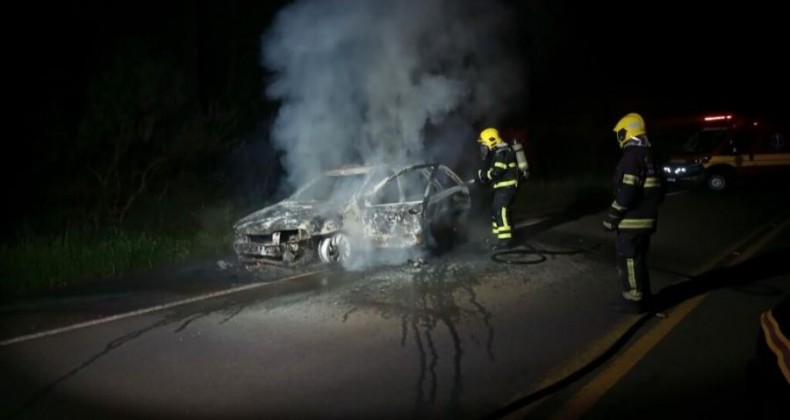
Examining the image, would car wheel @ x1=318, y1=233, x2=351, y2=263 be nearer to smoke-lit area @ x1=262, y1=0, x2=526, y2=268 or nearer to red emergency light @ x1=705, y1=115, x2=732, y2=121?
smoke-lit area @ x1=262, y1=0, x2=526, y2=268

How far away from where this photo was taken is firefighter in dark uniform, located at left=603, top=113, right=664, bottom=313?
21.0ft

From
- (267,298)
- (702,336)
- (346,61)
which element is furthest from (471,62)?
(702,336)

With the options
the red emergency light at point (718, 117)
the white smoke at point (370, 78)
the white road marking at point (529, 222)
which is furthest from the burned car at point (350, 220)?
the red emergency light at point (718, 117)

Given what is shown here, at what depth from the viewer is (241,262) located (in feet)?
31.7

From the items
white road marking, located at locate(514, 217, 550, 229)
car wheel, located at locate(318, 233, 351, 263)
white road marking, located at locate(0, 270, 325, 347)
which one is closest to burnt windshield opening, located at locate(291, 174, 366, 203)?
car wheel, located at locate(318, 233, 351, 263)

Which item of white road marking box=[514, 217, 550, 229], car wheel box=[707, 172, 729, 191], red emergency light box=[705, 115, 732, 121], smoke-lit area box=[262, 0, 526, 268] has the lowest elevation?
white road marking box=[514, 217, 550, 229]

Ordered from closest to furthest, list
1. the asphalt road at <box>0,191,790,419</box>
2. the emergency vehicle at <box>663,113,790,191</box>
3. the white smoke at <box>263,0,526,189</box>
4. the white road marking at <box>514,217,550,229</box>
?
the asphalt road at <box>0,191,790,419</box> < the white smoke at <box>263,0,526,189</box> < the white road marking at <box>514,217,550,229</box> < the emergency vehicle at <box>663,113,790,191</box>

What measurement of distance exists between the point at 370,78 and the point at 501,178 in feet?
10.2

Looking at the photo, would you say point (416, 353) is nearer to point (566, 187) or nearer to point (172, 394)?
point (172, 394)

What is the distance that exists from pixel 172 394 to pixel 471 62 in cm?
1059

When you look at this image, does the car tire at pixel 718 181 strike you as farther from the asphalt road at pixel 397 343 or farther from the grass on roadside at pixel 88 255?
the grass on roadside at pixel 88 255

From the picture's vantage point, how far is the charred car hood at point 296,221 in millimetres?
9133

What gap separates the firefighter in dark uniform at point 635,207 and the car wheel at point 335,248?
12.9 ft

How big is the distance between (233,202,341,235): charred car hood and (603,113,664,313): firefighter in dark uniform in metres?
3.94
